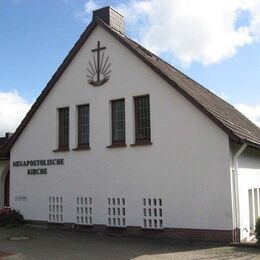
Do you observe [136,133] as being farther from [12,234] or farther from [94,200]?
[12,234]

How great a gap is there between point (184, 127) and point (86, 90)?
4674 mm

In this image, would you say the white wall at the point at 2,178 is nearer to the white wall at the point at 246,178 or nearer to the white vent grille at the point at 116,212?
the white vent grille at the point at 116,212

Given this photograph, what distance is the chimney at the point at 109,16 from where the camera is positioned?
1747 cm

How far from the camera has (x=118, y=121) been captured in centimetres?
1600

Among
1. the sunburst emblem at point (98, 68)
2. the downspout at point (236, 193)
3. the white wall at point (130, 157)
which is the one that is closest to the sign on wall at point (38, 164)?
the white wall at point (130, 157)

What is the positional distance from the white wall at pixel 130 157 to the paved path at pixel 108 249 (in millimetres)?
963

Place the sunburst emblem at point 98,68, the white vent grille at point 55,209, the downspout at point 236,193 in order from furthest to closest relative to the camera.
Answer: the white vent grille at point 55,209, the sunburst emblem at point 98,68, the downspout at point 236,193

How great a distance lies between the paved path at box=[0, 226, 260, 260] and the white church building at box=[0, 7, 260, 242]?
2.58 ft

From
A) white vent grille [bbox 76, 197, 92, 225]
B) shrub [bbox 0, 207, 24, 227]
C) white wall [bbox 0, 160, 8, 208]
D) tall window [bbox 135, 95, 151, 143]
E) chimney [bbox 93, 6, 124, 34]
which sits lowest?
shrub [bbox 0, 207, 24, 227]

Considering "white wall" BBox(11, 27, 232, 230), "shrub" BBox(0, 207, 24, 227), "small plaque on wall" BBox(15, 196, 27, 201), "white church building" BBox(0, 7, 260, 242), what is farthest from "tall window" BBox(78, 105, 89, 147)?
"shrub" BBox(0, 207, 24, 227)

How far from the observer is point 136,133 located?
50.5 feet

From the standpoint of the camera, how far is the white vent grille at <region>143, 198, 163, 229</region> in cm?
1428

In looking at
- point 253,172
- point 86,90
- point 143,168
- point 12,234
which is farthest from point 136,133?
point 12,234

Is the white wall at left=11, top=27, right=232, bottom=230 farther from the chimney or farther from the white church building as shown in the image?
the chimney
